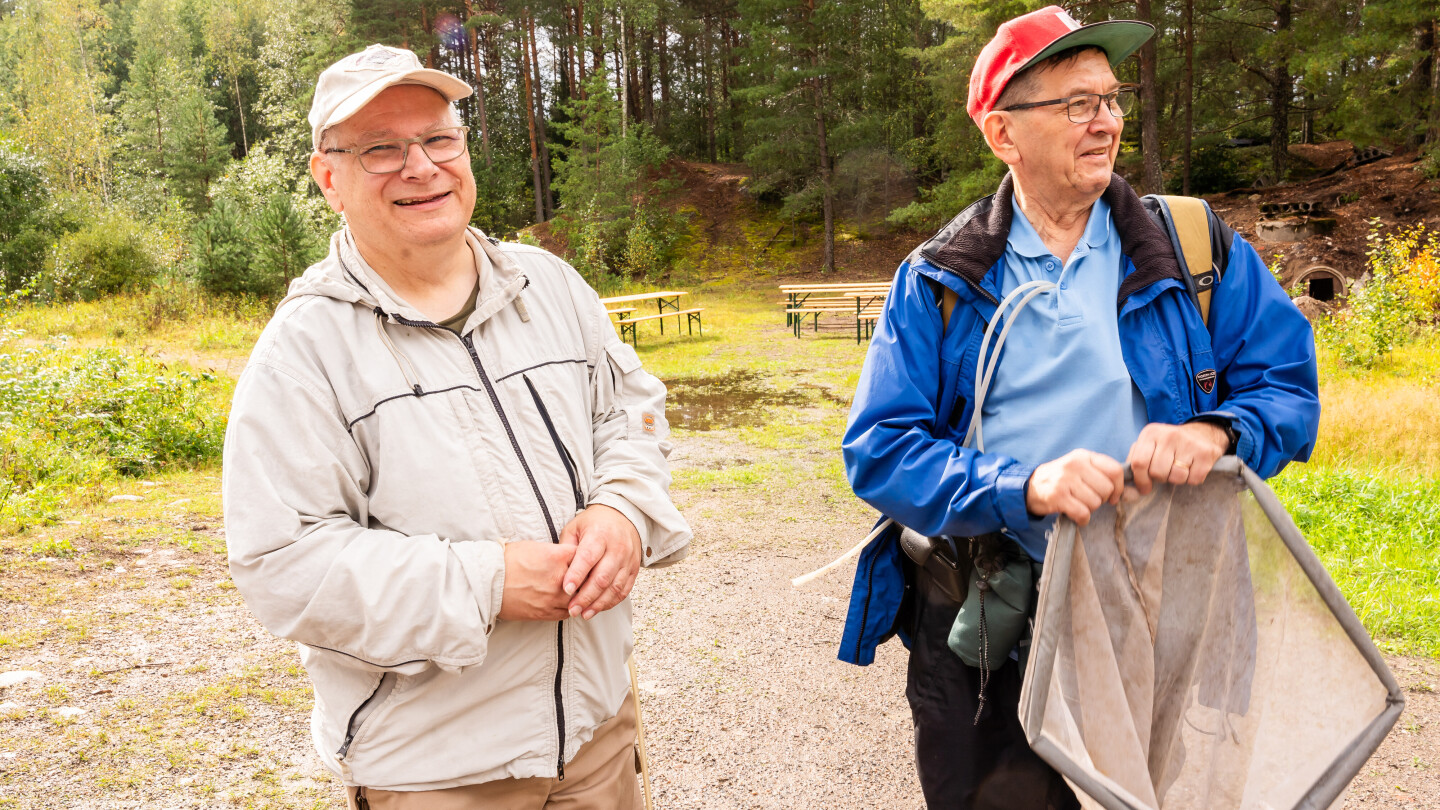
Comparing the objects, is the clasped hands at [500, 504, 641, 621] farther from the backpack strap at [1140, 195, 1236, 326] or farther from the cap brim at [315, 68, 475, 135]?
the backpack strap at [1140, 195, 1236, 326]

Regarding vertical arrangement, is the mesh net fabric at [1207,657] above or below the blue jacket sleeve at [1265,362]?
below

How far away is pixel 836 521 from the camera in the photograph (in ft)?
19.5

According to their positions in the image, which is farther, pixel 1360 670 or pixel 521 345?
pixel 521 345

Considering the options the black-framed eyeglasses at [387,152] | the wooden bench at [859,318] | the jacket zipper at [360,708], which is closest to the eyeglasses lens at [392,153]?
the black-framed eyeglasses at [387,152]

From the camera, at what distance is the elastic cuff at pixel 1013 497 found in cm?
150

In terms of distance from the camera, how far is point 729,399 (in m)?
10.4

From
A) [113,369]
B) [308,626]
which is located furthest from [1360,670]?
[113,369]

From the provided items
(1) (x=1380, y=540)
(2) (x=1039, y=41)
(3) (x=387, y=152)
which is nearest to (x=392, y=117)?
(3) (x=387, y=152)

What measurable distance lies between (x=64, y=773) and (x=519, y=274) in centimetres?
269

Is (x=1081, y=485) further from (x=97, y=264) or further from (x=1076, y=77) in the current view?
(x=97, y=264)

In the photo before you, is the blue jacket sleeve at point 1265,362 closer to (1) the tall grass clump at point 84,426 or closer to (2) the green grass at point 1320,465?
(2) the green grass at point 1320,465

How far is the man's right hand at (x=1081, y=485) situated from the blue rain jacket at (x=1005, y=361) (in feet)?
0.34

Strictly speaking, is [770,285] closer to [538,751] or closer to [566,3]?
[566,3]

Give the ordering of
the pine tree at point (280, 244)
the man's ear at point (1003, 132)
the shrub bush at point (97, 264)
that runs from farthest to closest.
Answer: the shrub bush at point (97, 264) < the pine tree at point (280, 244) < the man's ear at point (1003, 132)
